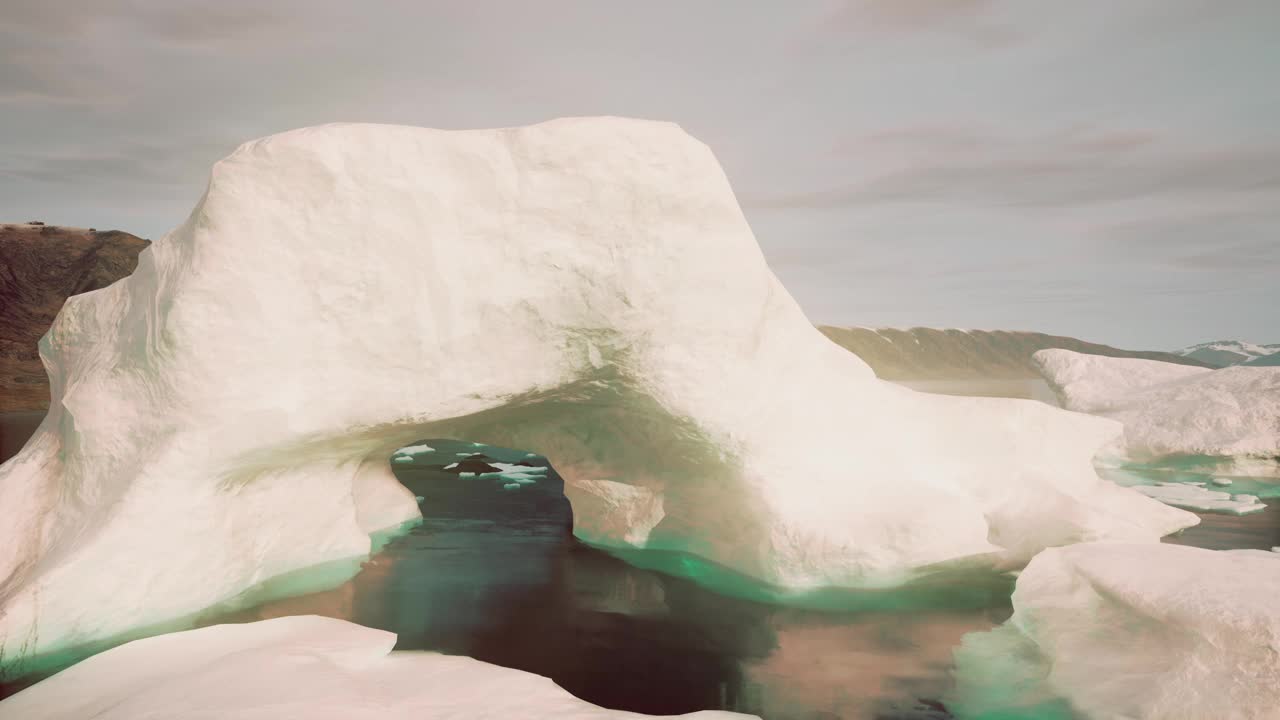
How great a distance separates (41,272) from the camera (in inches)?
2589

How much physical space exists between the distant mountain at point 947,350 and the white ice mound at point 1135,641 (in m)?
127

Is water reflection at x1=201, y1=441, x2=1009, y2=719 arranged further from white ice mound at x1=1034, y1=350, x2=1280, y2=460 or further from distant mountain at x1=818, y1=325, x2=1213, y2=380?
distant mountain at x1=818, y1=325, x2=1213, y2=380

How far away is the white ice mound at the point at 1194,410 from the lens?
57.9 feet

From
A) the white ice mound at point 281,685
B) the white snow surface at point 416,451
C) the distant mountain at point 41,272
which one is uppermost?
the distant mountain at point 41,272

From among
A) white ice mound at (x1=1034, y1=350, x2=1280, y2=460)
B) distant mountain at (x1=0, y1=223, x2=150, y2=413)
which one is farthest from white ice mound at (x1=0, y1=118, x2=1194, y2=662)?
distant mountain at (x1=0, y1=223, x2=150, y2=413)

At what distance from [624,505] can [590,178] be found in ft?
16.3

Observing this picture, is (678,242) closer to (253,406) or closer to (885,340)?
(253,406)

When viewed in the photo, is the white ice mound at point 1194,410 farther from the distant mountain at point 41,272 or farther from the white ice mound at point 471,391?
the distant mountain at point 41,272

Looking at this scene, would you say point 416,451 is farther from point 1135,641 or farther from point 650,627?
point 1135,641

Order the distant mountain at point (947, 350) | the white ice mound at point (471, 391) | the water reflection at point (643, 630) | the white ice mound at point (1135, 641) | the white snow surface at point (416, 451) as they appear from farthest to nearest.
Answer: the distant mountain at point (947, 350) → the white snow surface at point (416, 451) → the white ice mound at point (471, 391) → the water reflection at point (643, 630) → the white ice mound at point (1135, 641)

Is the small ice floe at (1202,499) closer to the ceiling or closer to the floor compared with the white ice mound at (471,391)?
closer to the floor

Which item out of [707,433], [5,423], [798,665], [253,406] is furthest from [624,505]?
[5,423]

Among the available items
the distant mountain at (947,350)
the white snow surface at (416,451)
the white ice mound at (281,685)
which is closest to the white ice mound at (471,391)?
the white ice mound at (281,685)

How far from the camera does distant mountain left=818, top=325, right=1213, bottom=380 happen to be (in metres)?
136
